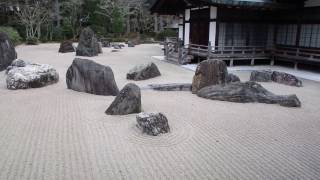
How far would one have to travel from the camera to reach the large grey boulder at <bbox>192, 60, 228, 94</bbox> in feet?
34.0

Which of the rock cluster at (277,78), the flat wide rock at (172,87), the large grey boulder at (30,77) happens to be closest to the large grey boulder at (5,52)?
the large grey boulder at (30,77)

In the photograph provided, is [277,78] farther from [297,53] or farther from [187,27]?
[187,27]

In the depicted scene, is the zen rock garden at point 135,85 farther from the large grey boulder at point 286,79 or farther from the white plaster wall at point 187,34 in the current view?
the white plaster wall at point 187,34

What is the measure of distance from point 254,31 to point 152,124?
13.6 meters

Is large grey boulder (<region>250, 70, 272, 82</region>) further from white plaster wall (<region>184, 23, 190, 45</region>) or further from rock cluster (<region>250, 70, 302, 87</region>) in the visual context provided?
white plaster wall (<region>184, 23, 190, 45</region>)

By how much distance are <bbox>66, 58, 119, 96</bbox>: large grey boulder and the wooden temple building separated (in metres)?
7.96

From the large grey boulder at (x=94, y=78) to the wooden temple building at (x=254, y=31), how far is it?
7.96 metres

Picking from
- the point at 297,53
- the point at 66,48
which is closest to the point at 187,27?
the point at 297,53

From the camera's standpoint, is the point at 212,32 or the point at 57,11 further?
the point at 57,11

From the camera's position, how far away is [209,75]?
34.0 ft

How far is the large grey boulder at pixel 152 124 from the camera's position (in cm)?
632

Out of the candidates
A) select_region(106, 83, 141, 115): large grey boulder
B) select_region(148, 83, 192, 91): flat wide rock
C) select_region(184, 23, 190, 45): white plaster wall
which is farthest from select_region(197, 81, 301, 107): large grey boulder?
select_region(184, 23, 190, 45): white plaster wall

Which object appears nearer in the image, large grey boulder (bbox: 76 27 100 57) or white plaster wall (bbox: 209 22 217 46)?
white plaster wall (bbox: 209 22 217 46)

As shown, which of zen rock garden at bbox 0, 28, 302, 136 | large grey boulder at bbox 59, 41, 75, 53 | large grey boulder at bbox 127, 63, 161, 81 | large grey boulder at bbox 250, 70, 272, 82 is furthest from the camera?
large grey boulder at bbox 59, 41, 75, 53
